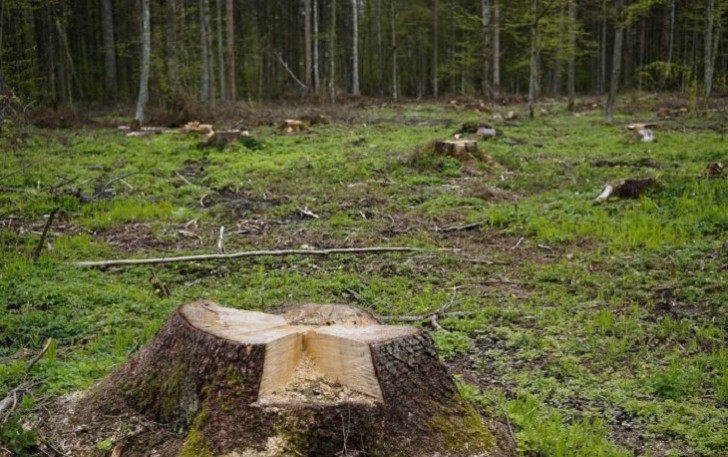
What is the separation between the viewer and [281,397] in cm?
305

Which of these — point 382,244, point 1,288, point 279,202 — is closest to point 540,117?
point 279,202

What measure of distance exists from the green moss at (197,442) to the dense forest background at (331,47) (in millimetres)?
19775

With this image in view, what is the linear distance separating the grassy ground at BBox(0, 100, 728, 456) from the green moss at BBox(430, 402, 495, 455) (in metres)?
0.49

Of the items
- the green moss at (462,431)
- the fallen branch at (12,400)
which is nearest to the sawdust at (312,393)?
the green moss at (462,431)

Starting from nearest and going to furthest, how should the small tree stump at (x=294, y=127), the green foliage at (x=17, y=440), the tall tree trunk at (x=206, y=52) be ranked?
the green foliage at (x=17, y=440), the small tree stump at (x=294, y=127), the tall tree trunk at (x=206, y=52)

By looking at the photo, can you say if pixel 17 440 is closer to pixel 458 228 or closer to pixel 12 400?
pixel 12 400

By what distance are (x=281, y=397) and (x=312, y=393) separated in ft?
0.49

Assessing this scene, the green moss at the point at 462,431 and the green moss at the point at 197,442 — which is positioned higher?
the green moss at the point at 197,442

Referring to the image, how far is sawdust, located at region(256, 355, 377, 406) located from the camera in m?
3.03

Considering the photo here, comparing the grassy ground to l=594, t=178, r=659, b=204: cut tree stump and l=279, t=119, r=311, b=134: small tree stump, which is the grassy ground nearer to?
A: l=594, t=178, r=659, b=204: cut tree stump

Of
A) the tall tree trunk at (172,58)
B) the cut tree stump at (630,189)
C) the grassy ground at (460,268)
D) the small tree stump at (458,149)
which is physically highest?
the tall tree trunk at (172,58)

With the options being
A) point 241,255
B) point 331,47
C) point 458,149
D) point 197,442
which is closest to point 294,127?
point 458,149

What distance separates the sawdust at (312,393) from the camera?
3.03m

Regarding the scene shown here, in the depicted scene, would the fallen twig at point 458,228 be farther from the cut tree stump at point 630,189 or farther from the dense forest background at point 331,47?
the dense forest background at point 331,47
